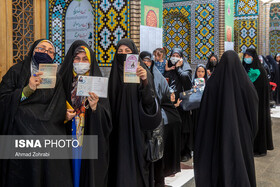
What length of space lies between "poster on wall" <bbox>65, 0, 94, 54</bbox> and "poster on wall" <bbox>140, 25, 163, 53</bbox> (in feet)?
2.44

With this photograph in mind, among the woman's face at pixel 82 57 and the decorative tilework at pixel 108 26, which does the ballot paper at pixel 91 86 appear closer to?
the woman's face at pixel 82 57

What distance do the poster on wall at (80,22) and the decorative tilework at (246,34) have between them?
676 cm

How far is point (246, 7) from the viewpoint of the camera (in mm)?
10203

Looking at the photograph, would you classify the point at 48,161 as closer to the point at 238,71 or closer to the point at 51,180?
the point at 51,180

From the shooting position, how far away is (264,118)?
4129 mm

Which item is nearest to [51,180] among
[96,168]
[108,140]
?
[96,168]

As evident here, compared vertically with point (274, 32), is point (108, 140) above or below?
below

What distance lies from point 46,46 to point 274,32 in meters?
11.8

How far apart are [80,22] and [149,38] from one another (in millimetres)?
1063

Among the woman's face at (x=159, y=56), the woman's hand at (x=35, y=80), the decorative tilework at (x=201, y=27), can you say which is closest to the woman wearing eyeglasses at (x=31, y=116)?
the woman's hand at (x=35, y=80)

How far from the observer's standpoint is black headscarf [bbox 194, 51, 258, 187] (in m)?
2.14

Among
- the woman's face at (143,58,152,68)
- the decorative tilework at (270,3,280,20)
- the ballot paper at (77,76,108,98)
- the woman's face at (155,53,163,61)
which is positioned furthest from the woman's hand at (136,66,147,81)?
the decorative tilework at (270,3,280,20)

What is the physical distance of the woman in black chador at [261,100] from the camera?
4113mm

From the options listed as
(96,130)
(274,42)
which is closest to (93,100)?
(96,130)
